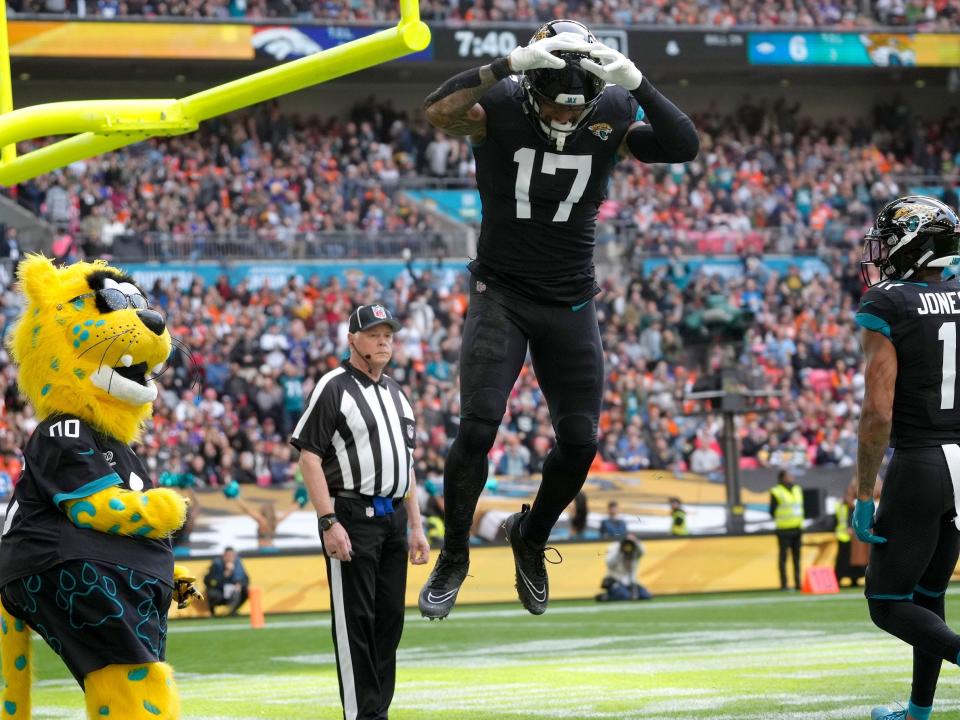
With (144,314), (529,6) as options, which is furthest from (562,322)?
(529,6)

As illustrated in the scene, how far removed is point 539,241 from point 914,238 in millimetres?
1687

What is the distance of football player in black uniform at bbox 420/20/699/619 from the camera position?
5.84 meters

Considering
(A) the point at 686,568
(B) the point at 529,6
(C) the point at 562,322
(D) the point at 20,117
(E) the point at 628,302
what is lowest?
(A) the point at 686,568

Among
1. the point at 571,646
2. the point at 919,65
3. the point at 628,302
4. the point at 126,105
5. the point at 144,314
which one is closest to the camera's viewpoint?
the point at 144,314

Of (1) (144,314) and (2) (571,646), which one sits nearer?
(1) (144,314)

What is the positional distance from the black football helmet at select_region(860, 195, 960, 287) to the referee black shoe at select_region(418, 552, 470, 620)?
6.97ft

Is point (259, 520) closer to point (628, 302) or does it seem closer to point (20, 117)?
point (628, 302)

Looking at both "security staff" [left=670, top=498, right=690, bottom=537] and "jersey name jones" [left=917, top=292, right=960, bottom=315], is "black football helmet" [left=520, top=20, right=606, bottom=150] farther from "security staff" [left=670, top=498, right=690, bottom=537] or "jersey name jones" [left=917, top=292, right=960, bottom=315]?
"security staff" [left=670, top=498, right=690, bottom=537]

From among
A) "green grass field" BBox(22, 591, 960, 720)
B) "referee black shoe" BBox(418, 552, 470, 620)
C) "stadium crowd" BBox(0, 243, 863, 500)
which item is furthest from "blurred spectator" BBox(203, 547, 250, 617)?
"referee black shoe" BBox(418, 552, 470, 620)

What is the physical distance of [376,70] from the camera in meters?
29.5

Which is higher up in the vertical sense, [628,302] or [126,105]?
[126,105]

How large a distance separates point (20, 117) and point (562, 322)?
2.28m

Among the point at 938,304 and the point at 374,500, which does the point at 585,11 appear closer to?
the point at 374,500

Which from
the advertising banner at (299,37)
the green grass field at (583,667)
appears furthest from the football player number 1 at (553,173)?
the advertising banner at (299,37)
